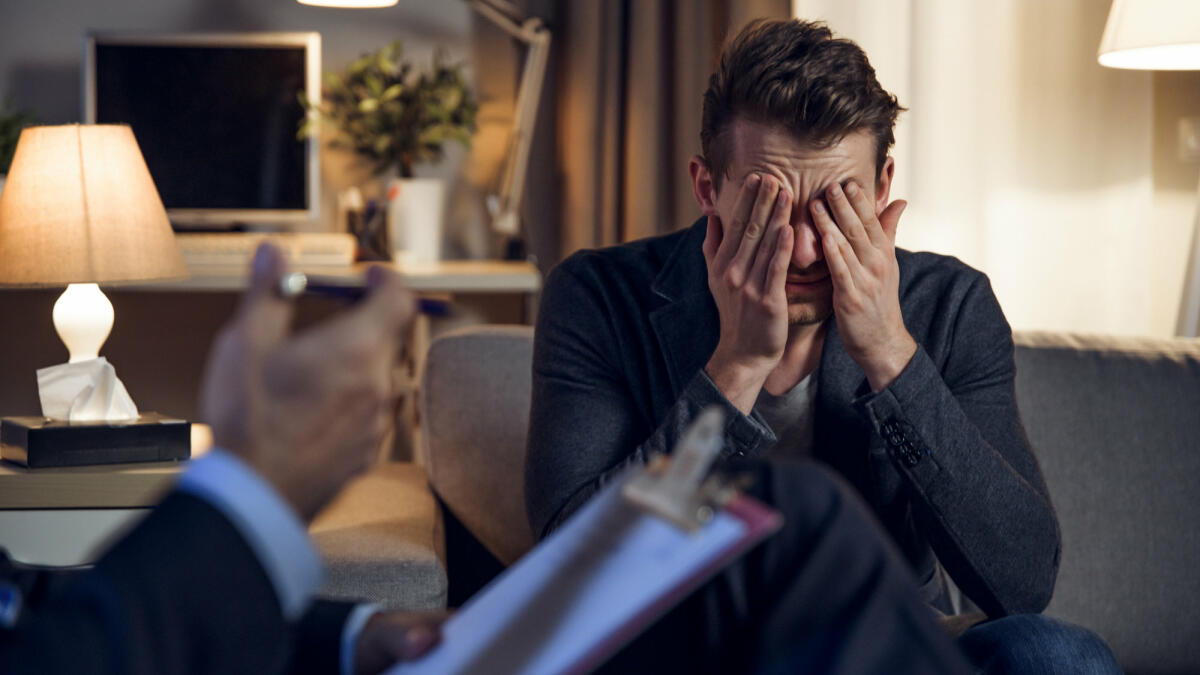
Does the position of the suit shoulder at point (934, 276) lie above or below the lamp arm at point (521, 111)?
below

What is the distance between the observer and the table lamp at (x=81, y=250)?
1.55m

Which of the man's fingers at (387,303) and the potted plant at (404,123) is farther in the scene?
the potted plant at (404,123)

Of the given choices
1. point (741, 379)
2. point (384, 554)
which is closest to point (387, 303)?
point (741, 379)

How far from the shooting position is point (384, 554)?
138cm

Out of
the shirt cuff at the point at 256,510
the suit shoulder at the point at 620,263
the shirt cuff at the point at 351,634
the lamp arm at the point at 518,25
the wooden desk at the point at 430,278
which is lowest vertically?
the shirt cuff at the point at 351,634

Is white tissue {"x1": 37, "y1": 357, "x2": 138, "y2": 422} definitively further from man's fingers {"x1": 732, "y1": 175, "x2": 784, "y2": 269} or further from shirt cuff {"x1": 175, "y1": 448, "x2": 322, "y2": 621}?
shirt cuff {"x1": 175, "y1": 448, "x2": 322, "y2": 621}

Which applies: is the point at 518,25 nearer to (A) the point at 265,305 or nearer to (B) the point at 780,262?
(B) the point at 780,262

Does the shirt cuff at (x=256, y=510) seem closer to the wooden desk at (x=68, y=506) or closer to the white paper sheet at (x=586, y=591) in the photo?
the white paper sheet at (x=586, y=591)

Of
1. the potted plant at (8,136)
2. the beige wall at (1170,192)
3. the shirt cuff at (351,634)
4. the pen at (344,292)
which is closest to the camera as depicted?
the pen at (344,292)

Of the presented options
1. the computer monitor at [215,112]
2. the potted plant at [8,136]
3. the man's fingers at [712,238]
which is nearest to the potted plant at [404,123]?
the computer monitor at [215,112]

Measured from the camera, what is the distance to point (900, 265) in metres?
1.37

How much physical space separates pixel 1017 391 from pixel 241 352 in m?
1.26

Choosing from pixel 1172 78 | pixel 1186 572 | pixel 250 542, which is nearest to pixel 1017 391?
pixel 1186 572

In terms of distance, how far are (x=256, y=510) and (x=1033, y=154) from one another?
2.10 m
